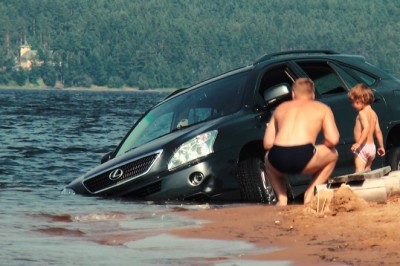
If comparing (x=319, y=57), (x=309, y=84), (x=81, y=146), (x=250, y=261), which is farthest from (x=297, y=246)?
(x=81, y=146)

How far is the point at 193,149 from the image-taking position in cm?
1314

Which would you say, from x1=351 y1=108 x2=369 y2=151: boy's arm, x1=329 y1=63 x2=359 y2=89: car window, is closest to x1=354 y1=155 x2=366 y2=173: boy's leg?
x1=351 y1=108 x2=369 y2=151: boy's arm

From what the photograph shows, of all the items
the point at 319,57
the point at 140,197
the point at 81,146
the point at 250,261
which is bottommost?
the point at 250,261

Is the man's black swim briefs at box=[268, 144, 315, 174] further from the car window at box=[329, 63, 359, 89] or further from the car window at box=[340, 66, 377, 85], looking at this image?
the car window at box=[340, 66, 377, 85]

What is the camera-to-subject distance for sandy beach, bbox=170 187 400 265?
8.51 meters

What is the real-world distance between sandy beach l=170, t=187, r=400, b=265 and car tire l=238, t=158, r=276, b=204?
2.39 ft

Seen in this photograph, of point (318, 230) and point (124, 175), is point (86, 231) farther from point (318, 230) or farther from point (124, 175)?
point (124, 175)

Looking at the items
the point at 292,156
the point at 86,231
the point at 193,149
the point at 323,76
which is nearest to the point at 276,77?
the point at 323,76

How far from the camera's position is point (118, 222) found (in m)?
11.7

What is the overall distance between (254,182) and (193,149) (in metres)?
0.68

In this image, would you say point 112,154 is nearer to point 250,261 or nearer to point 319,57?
point 319,57

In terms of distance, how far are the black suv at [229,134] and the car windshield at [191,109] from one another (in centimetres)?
1

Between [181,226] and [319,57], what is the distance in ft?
13.5

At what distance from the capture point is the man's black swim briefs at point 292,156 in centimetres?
1107
